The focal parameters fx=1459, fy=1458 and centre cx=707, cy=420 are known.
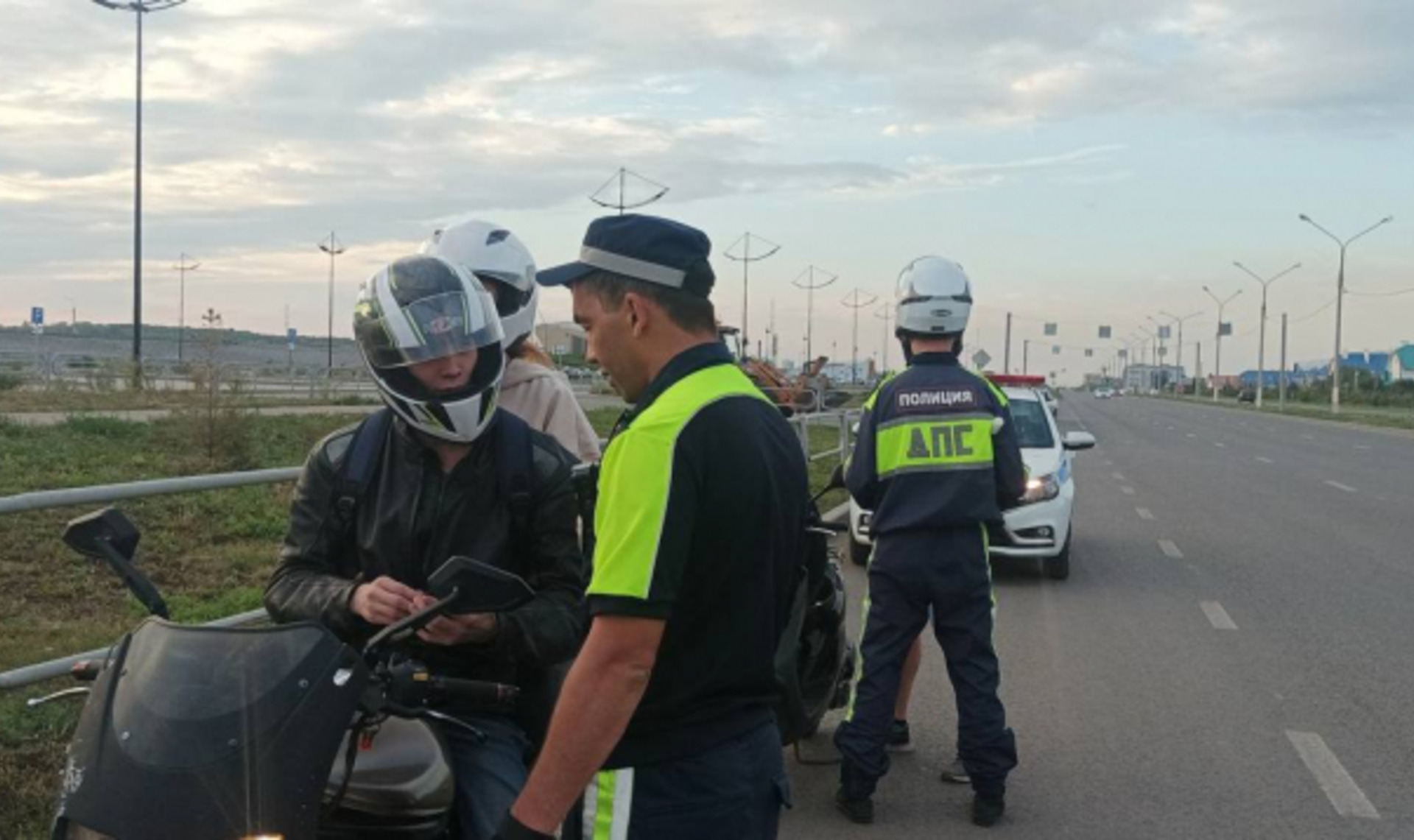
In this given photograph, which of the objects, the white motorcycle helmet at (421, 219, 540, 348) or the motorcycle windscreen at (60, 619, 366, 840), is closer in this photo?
the motorcycle windscreen at (60, 619, 366, 840)

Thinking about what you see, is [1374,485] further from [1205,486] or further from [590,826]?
[590,826]

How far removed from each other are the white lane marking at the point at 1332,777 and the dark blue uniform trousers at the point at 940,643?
1494 millimetres

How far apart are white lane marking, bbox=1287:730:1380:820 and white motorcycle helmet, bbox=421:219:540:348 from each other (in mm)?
3982

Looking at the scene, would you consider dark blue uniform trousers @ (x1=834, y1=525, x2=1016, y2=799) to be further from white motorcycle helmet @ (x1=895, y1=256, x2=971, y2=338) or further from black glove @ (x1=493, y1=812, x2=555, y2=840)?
black glove @ (x1=493, y1=812, x2=555, y2=840)

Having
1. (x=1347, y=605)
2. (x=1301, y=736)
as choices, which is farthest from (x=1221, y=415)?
(x=1301, y=736)

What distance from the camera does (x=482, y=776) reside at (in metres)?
2.91

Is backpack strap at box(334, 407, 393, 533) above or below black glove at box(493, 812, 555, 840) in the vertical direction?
above

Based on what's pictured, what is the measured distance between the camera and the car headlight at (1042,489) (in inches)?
478

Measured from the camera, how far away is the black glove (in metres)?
2.43

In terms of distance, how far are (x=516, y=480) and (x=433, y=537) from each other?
217 millimetres

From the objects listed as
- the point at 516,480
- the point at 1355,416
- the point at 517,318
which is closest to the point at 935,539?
the point at 517,318

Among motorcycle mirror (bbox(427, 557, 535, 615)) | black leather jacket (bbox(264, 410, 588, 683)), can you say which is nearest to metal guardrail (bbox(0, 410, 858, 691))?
black leather jacket (bbox(264, 410, 588, 683))

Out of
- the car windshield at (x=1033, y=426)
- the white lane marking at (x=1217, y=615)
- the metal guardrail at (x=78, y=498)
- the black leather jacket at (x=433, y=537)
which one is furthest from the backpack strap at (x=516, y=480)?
the car windshield at (x=1033, y=426)

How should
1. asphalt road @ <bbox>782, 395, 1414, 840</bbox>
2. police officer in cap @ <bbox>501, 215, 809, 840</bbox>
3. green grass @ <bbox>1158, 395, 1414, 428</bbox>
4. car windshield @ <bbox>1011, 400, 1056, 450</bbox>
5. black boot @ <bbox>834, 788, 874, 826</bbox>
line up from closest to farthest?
1. police officer in cap @ <bbox>501, 215, 809, 840</bbox>
2. black boot @ <bbox>834, 788, 874, 826</bbox>
3. asphalt road @ <bbox>782, 395, 1414, 840</bbox>
4. car windshield @ <bbox>1011, 400, 1056, 450</bbox>
5. green grass @ <bbox>1158, 395, 1414, 428</bbox>
